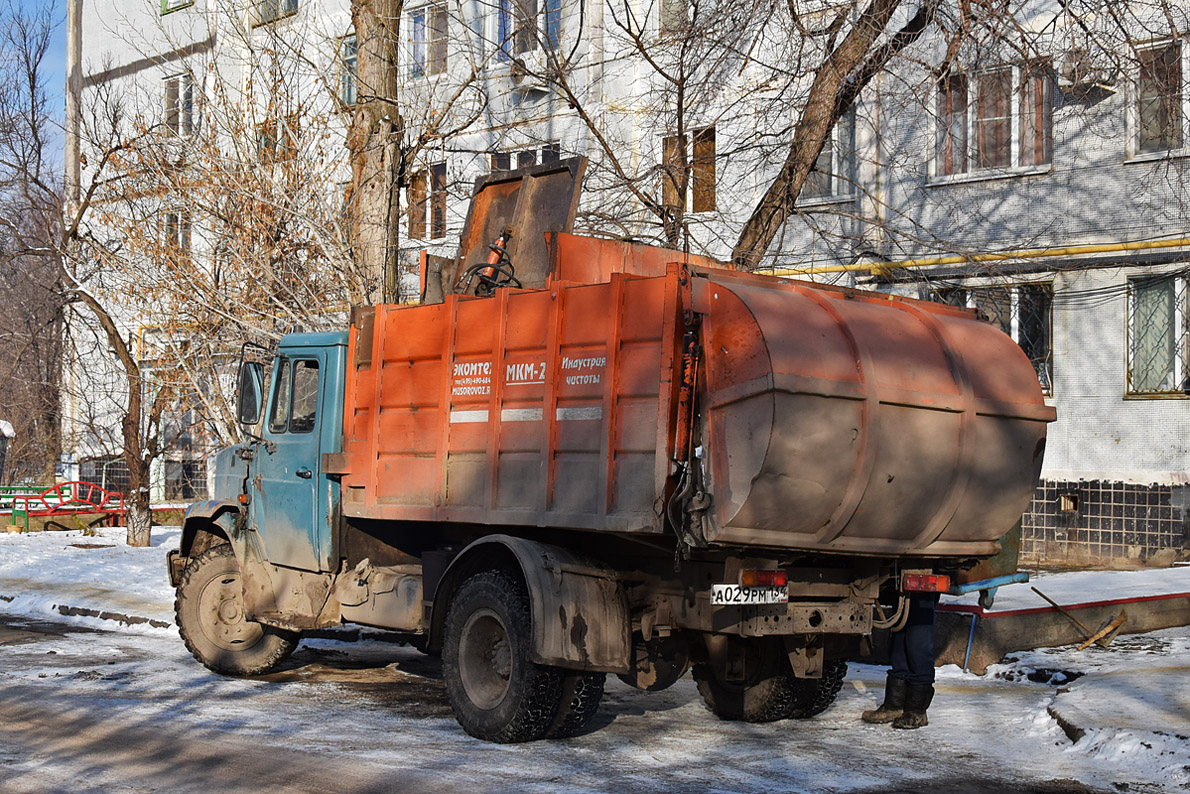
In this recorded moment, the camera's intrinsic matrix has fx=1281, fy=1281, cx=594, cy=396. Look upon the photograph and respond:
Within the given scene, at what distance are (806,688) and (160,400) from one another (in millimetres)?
13147

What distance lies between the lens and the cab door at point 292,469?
30.4 feet

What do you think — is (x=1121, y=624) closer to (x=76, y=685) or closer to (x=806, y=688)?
(x=806, y=688)

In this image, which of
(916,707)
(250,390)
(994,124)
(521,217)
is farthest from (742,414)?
(994,124)

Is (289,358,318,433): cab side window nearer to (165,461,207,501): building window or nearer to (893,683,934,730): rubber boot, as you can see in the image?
(893,683,934,730): rubber boot

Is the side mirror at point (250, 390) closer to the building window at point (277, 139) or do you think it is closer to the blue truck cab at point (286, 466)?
the blue truck cab at point (286, 466)

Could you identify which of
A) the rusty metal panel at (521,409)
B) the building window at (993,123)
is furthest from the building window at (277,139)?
the building window at (993,123)

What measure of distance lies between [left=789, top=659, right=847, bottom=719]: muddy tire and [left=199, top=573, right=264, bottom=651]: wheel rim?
13.6 ft

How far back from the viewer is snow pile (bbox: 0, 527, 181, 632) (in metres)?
13.4

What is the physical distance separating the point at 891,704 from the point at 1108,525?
959cm

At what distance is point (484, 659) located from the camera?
769 cm

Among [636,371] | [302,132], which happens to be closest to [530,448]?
[636,371]

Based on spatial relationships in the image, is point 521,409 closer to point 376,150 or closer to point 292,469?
point 292,469

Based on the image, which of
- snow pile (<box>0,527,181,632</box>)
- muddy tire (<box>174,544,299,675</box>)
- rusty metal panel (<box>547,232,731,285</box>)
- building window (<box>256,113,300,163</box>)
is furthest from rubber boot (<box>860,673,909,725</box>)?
building window (<box>256,113,300,163</box>)

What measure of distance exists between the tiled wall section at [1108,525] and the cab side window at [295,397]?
9.79 m
